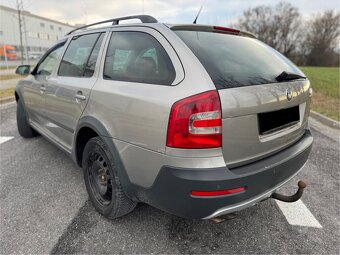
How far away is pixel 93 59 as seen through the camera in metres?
2.64

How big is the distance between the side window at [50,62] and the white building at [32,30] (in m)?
30.3

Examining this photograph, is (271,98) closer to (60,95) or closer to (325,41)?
(60,95)

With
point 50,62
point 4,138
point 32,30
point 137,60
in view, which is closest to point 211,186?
point 137,60

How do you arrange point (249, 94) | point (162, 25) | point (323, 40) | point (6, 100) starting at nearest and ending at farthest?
point (249, 94)
point (162, 25)
point (6, 100)
point (323, 40)

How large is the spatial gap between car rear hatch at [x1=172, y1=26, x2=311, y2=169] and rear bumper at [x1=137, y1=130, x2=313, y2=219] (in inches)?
3.5

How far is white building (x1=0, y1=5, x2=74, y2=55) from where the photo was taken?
3722 cm

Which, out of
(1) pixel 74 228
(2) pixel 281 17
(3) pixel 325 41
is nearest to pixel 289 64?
(1) pixel 74 228

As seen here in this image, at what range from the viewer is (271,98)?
196 cm

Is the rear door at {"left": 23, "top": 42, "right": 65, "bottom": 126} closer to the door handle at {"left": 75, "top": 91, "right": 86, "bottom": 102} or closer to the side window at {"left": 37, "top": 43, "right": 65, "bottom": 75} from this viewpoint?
the side window at {"left": 37, "top": 43, "right": 65, "bottom": 75}

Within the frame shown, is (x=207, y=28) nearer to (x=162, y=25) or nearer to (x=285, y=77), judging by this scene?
(x=162, y=25)

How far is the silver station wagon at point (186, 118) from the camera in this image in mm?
1720

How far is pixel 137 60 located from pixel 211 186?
1.15 meters

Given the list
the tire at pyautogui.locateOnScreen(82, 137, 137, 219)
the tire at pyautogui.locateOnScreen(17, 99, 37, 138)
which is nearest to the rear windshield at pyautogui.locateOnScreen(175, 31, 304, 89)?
the tire at pyautogui.locateOnScreen(82, 137, 137, 219)

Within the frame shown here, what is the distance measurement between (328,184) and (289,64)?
5.57 feet
